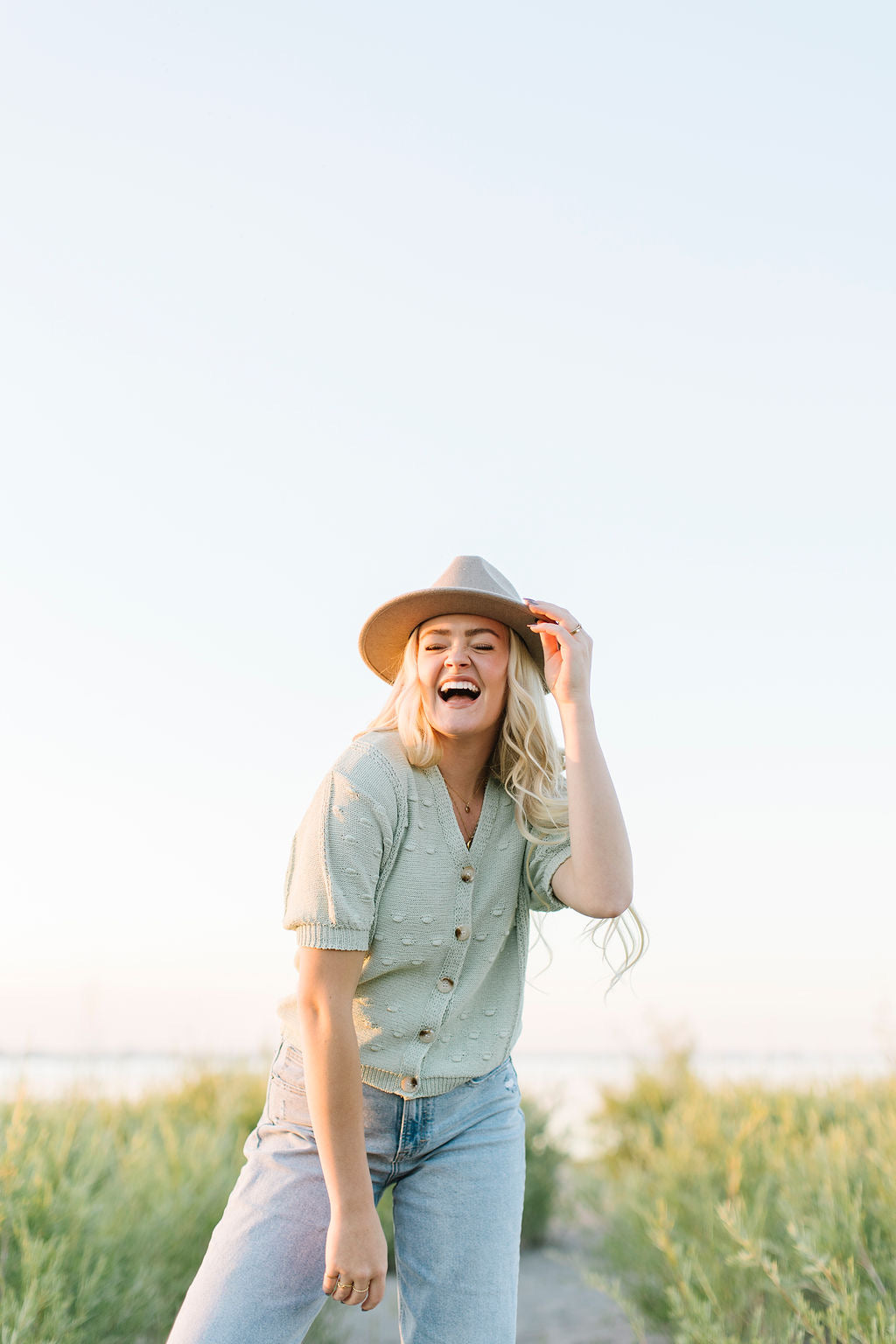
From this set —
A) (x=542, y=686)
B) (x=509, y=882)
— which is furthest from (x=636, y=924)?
(x=542, y=686)

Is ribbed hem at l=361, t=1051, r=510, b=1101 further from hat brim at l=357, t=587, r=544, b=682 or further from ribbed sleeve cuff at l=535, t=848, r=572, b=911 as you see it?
hat brim at l=357, t=587, r=544, b=682

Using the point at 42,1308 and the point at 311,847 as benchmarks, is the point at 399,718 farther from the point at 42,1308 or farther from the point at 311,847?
the point at 42,1308

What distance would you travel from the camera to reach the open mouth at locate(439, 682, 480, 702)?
2.59 meters

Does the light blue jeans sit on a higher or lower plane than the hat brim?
lower

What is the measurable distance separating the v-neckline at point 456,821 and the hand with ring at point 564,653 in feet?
1.04

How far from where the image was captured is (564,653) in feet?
8.35

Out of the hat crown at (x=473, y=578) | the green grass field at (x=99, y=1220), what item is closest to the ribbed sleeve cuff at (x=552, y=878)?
the hat crown at (x=473, y=578)

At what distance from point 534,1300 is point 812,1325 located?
252cm

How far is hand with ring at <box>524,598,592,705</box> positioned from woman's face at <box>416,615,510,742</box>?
0.38 ft

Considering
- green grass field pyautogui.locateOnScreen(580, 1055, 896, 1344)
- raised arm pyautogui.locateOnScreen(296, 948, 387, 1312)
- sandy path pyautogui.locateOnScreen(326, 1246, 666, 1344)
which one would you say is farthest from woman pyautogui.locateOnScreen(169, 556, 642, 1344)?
sandy path pyautogui.locateOnScreen(326, 1246, 666, 1344)

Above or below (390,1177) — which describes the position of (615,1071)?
below

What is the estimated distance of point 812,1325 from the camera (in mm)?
2938

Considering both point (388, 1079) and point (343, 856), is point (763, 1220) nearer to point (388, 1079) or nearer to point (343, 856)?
point (388, 1079)

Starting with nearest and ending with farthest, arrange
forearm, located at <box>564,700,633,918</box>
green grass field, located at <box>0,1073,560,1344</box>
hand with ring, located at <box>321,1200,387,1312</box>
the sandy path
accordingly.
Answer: hand with ring, located at <box>321,1200,387,1312</box>
forearm, located at <box>564,700,633,918</box>
green grass field, located at <box>0,1073,560,1344</box>
the sandy path
